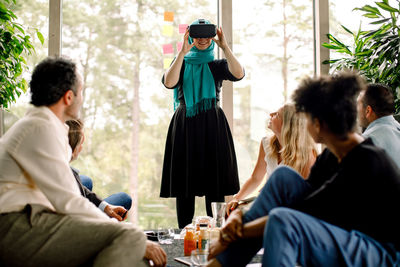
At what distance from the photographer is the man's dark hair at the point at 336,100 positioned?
4.72 ft

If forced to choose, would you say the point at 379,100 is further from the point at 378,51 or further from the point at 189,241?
the point at 189,241

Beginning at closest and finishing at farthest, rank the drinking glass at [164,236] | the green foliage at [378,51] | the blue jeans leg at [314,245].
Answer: the blue jeans leg at [314,245] < the drinking glass at [164,236] < the green foliage at [378,51]

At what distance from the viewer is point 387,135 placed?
2.43 m

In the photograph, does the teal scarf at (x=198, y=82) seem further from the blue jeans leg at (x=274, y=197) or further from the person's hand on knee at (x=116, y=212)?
the blue jeans leg at (x=274, y=197)

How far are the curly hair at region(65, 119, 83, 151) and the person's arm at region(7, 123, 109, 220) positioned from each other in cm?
81

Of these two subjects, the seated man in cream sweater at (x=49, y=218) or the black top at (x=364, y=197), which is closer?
the black top at (x=364, y=197)

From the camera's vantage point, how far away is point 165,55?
3.71 m

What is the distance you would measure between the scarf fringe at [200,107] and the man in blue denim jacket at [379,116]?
3.27 ft

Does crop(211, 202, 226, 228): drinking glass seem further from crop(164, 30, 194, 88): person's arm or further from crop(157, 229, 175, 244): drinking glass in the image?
crop(164, 30, 194, 88): person's arm

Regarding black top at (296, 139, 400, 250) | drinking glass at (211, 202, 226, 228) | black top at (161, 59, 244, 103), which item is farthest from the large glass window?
black top at (296, 139, 400, 250)

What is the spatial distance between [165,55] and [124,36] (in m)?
0.80

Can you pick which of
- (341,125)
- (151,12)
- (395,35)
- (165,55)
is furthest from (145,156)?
(341,125)

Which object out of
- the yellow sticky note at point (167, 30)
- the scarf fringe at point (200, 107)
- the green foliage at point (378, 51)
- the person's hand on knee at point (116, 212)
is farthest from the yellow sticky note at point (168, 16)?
the person's hand on knee at point (116, 212)

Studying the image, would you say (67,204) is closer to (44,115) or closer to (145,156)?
(44,115)
